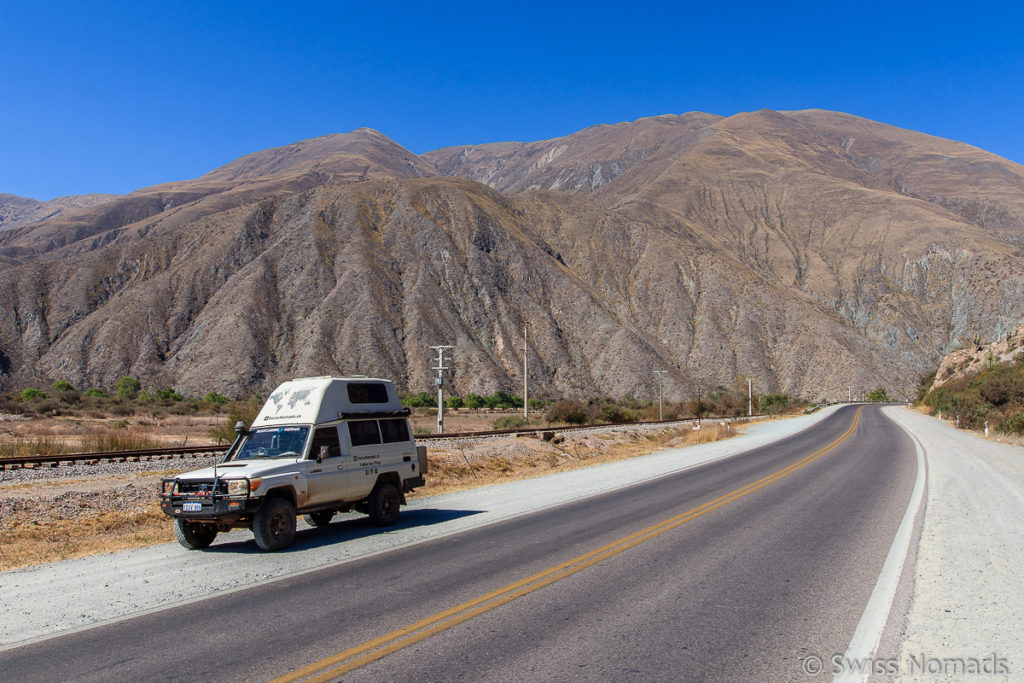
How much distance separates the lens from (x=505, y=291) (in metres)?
91.4

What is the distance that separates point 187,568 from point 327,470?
8.24ft

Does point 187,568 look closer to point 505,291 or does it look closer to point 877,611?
point 877,611

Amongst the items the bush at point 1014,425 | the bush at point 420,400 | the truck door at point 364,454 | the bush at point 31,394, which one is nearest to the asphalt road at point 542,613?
the truck door at point 364,454

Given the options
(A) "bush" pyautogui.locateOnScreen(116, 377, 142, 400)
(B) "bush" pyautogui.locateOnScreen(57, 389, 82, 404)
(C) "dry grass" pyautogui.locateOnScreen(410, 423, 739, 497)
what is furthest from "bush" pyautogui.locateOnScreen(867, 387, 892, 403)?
(B) "bush" pyautogui.locateOnScreen(57, 389, 82, 404)

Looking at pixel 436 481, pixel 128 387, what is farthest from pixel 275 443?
pixel 128 387

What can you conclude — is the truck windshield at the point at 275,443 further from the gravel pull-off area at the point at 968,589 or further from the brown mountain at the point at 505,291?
the brown mountain at the point at 505,291

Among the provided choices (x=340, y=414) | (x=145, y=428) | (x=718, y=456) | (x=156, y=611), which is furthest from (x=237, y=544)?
(x=145, y=428)

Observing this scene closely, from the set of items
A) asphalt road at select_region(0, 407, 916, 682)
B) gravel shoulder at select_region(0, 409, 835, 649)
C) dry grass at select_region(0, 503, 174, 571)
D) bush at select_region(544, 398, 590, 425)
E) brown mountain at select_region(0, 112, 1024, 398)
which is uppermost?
brown mountain at select_region(0, 112, 1024, 398)

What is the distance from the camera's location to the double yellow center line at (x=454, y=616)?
5176 mm

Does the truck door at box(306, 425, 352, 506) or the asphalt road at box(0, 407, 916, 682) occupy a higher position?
the truck door at box(306, 425, 352, 506)

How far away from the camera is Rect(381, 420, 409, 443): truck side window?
40.5 ft

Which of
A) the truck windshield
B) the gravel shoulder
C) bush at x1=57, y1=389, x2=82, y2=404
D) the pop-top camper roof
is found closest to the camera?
the gravel shoulder

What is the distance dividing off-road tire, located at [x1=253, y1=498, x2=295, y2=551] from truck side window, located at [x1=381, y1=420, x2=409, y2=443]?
260 cm

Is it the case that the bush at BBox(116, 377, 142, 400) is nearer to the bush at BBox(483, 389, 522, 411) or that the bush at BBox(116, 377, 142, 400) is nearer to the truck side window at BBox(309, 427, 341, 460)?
the bush at BBox(483, 389, 522, 411)
